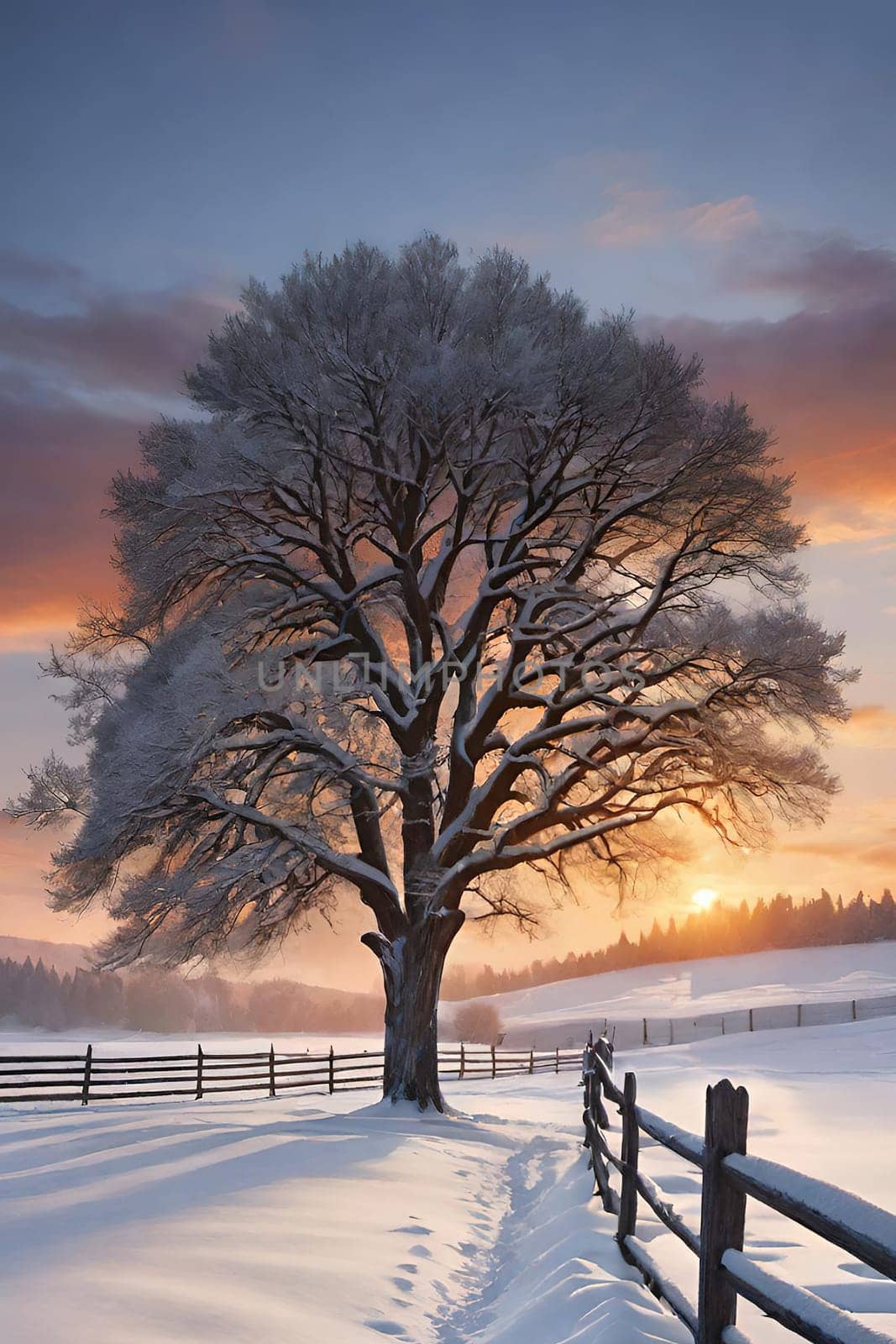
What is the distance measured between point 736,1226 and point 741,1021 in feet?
180

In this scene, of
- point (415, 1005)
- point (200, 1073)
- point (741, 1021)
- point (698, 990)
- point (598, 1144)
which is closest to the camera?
point (598, 1144)

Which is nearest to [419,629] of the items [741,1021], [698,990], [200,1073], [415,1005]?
[415,1005]

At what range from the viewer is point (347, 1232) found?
25.9 feet

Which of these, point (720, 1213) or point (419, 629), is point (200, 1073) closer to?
point (419, 629)

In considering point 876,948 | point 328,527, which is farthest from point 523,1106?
point 876,948

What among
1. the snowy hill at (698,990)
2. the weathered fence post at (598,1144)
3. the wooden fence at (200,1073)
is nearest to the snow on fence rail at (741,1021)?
the snowy hill at (698,990)

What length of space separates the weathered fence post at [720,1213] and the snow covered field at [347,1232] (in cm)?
59

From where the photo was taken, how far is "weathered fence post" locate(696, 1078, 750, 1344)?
4.55 m

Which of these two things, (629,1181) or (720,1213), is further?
(629,1181)

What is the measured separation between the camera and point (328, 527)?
55.2 feet

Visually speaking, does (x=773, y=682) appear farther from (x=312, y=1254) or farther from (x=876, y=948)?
(x=876, y=948)

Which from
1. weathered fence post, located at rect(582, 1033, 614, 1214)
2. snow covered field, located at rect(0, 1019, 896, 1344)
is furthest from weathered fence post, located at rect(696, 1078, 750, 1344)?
weathered fence post, located at rect(582, 1033, 614, 1214)

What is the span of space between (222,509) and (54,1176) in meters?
9.80

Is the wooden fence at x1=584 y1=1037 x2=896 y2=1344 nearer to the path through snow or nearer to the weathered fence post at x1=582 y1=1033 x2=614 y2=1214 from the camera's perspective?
the path through snow
